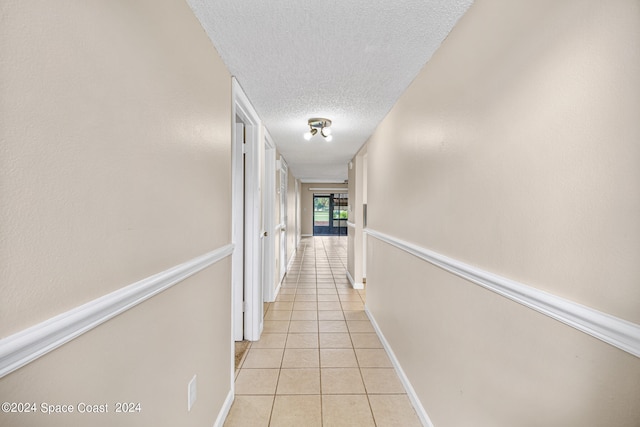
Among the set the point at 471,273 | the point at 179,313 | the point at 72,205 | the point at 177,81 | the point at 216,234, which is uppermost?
the point at 177,81

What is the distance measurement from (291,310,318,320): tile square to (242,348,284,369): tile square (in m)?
0.78

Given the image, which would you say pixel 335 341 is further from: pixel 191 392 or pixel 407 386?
pixel 191 392

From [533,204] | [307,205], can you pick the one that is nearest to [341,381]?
[533,204]

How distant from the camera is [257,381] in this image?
7.23 feet

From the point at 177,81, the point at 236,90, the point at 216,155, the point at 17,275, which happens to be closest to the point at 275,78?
the point at 236,90

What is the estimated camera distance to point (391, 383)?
7.16 ft

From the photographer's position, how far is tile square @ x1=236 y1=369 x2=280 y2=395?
2.10m

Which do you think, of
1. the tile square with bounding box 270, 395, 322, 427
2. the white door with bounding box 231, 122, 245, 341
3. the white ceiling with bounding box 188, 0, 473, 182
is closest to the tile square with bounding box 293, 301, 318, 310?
the white door with bounding box 231, 122, 245, 341

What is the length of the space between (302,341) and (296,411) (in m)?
0.98

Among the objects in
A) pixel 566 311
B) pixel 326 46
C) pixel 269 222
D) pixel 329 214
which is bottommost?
pixel 566 311

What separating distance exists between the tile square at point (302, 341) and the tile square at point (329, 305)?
0.85 metres

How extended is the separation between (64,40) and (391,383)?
2.50 meters

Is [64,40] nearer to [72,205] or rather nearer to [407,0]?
[72,205]

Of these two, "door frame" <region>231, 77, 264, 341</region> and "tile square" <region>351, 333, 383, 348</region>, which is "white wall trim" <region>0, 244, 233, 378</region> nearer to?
"door frame" <region>231, 77, 264, 341</region>
